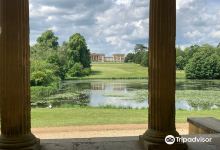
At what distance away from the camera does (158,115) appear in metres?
17.8

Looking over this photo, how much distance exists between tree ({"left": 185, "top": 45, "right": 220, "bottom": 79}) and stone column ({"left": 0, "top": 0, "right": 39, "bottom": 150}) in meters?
107

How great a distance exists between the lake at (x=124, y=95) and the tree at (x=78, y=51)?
29.3 ft

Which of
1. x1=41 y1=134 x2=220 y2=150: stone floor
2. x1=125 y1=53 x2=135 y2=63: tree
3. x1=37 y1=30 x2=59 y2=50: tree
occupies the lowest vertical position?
x1=41 y1=134 x2=220 y2=150: stone floor

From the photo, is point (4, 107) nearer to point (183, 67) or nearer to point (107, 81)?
point (183, 67)

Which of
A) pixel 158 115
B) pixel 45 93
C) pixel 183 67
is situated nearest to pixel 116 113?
pixel 45 93

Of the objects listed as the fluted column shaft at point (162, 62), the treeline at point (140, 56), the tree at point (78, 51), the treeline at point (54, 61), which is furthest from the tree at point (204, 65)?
the fluted column shaft at point (162, 62)

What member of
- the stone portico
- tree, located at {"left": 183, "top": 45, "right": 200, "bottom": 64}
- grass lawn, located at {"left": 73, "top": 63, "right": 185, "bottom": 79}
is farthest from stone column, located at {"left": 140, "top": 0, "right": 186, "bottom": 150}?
grass lawn, located at {"left": 73, "top": 63, "right": 185, "bottom": 79}

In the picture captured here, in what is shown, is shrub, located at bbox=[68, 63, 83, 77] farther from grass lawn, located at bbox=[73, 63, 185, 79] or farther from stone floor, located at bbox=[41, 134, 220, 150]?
stone floor, located at bbox=[41, 134, 220, 150]

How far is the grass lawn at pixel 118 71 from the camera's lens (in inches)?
5893

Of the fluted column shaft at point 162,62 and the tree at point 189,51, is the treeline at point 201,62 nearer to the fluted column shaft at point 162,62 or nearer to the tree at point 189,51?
the tree at point 189,51

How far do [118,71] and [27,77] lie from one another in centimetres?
14662

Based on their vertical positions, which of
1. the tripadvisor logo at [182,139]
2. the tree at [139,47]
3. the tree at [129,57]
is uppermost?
the tree at [139,47]

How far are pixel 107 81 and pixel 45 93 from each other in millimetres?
43734

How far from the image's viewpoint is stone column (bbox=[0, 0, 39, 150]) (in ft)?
54.1
